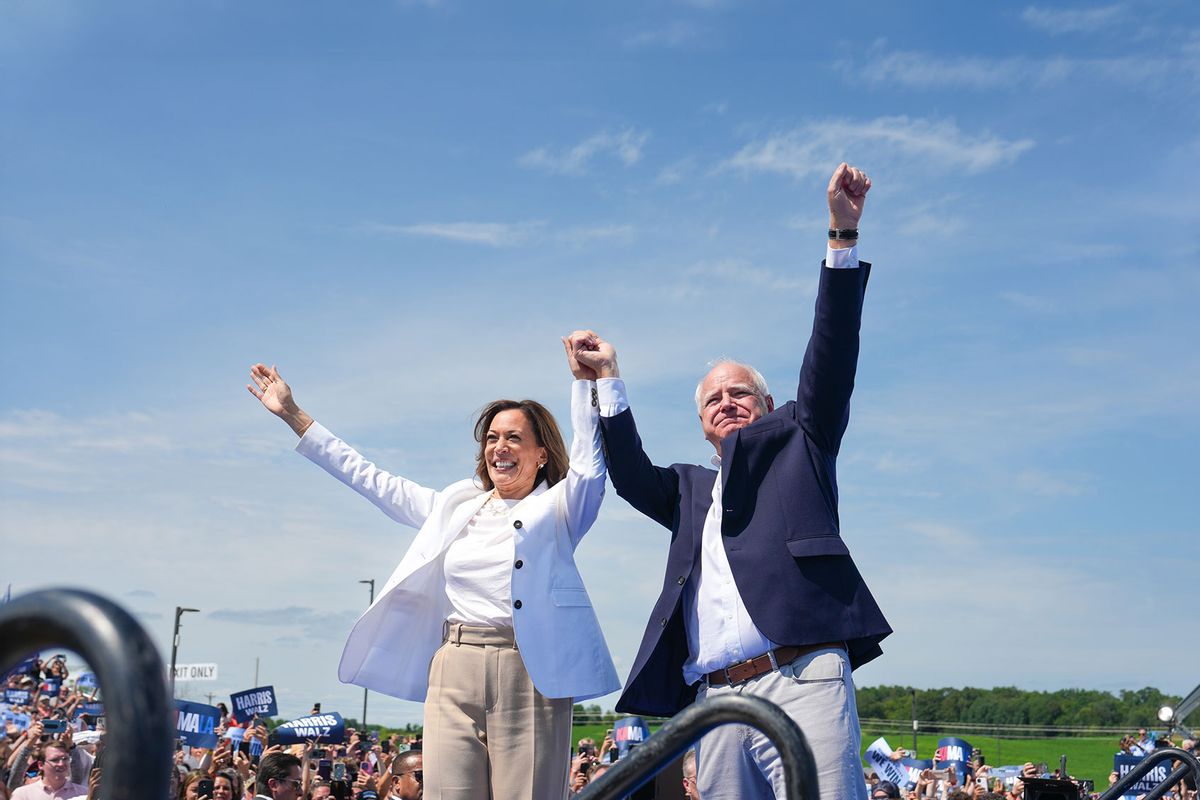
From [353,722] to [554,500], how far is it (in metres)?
46.6

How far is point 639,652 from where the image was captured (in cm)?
432

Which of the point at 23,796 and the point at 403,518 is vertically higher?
the point at 403,518

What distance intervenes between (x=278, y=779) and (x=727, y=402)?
5700mm

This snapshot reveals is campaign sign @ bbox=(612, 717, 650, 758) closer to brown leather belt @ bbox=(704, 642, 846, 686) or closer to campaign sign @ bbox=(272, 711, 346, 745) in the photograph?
campaign sign @ bbox=(272, 711, 346, 745)

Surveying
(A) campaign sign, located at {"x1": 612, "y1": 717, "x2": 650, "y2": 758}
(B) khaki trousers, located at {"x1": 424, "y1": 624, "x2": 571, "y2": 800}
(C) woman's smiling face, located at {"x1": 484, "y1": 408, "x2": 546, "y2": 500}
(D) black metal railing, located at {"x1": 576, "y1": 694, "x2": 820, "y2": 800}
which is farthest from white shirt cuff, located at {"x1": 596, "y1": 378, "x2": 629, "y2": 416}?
(A) campaign sign, located at {"x1": 612, "y1": 717, "x2": 650, "y2": 758}

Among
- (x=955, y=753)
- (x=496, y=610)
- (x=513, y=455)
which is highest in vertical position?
(x=513, y=455)

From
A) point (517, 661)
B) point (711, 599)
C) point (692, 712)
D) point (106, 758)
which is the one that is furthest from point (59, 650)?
point (517, 661)

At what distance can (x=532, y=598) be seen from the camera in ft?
15.2

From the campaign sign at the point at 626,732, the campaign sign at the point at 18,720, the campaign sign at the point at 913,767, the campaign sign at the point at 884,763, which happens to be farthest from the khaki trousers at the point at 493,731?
the campaign sign at the point at 626,732

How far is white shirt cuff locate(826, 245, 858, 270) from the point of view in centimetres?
410

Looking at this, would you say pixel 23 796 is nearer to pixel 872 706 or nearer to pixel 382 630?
pixel 382 630

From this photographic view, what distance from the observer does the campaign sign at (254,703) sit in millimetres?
23766

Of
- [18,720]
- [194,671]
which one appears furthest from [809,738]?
[194,671]

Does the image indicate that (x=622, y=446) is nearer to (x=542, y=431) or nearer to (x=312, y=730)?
(x=542, y=431)
